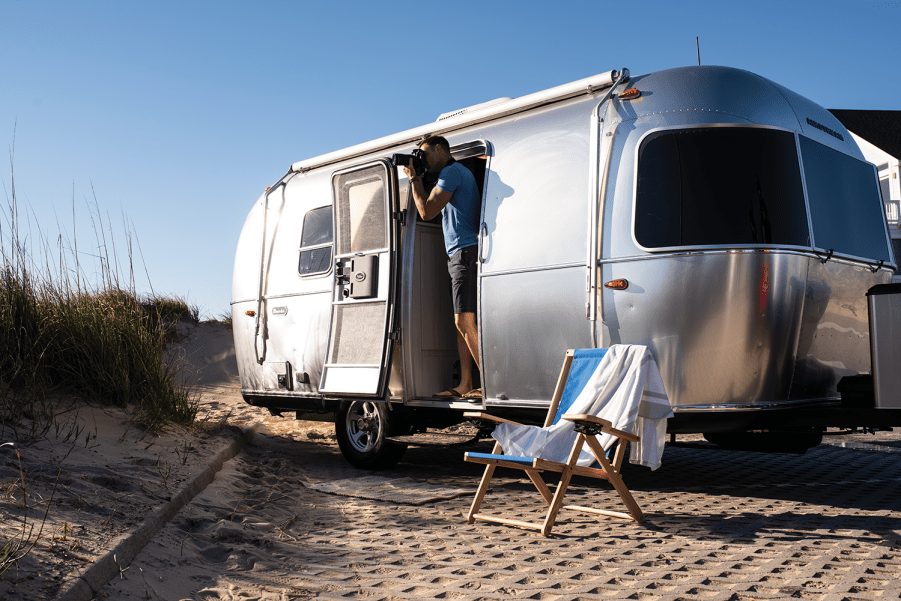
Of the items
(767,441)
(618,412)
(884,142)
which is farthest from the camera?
(884,142)

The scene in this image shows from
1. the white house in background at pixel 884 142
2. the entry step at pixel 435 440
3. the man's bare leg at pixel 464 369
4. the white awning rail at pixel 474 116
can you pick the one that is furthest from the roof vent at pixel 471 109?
the white house in background at pixel 884 142

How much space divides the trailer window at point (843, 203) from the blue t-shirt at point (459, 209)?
238 cm

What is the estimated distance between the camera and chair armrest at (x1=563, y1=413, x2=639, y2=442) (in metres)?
4.25

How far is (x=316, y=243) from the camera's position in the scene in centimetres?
763

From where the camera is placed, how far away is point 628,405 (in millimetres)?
4566

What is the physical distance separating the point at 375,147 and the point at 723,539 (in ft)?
15.0

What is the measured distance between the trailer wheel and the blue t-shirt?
1591 millimetres

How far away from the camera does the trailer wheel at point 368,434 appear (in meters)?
6.83

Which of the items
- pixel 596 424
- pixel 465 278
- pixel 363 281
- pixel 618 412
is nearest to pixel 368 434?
pixel 363 281

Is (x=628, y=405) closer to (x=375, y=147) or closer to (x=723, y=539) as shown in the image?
(x=723, y=539)

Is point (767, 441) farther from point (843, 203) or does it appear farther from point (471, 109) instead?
point (471, 109)

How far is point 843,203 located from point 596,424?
2.59 m

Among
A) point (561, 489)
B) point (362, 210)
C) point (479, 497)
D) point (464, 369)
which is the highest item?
point (362, 210)

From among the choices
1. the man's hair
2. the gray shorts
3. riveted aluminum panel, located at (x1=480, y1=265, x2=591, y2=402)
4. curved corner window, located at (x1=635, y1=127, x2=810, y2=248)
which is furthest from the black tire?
the man's hair
